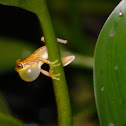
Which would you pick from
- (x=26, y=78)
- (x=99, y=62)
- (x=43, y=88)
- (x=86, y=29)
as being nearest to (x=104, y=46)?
(x=99, y=62)

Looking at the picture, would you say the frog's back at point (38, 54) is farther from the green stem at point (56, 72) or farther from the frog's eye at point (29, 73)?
the green stem at point (56, 72)

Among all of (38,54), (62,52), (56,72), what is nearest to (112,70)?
(56,72)

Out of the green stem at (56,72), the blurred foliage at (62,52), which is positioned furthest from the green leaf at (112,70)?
the blurred foliage at (62,52)

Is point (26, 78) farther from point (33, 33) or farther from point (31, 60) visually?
point (33, 33)

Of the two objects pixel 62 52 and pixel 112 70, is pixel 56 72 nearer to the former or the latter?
pixel 112 70

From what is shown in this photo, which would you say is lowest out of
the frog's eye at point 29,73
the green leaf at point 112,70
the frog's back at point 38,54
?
the green leaf at point 112,70

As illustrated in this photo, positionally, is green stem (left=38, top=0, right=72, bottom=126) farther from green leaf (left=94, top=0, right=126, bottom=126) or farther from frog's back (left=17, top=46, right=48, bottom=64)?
frog's back (left=17, top=46, right=48, bottom=64)
